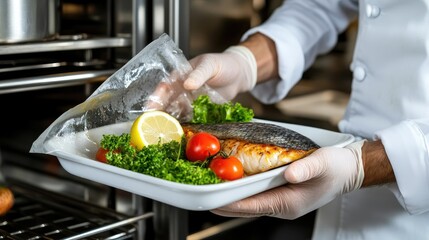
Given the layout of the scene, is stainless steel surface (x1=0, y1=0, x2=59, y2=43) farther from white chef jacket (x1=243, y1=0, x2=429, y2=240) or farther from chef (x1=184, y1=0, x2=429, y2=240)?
white chef jacket (x1=243, y1=0, x2=429, y2=240)

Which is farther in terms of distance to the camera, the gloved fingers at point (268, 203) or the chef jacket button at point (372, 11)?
the chef jacket button at point (372, 11)

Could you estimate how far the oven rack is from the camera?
1.25m

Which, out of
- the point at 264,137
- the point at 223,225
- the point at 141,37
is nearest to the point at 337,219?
the point at 223,225

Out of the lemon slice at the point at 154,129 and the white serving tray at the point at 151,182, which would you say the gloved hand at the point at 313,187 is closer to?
the white serving tray at the point at 151,182

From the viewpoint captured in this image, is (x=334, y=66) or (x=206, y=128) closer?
(x=206, y=128)

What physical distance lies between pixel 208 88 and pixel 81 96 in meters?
0.28

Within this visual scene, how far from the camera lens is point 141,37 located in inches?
51.4

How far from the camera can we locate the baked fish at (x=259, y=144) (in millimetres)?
1077

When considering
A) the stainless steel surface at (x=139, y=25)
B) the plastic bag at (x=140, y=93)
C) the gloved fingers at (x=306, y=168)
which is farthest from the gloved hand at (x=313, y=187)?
the stainless steel surface at (x=139, y=25)

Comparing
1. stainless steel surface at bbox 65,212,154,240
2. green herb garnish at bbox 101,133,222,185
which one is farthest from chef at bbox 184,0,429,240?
stainless steel surface at bbox 65,212,154,240

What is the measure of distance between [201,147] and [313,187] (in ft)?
0.63

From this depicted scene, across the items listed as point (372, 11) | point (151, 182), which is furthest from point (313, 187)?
point (372, 11)

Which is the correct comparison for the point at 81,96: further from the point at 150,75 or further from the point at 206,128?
the point at 206,128

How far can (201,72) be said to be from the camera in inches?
50.1
